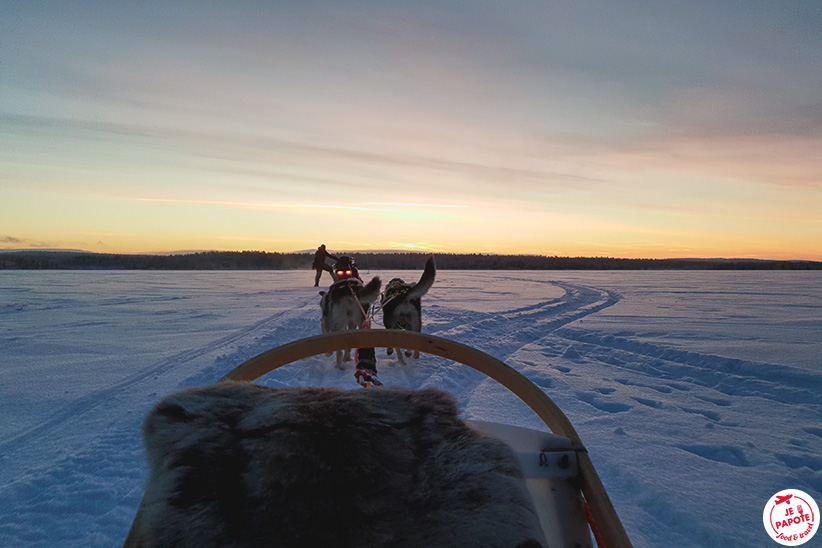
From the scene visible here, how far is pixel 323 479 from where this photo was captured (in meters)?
1.02

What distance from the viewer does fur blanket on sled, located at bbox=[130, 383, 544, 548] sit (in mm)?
962

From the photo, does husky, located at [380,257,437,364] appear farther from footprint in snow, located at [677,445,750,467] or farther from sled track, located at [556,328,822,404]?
footprint in snow, located at [677,445,750,467]

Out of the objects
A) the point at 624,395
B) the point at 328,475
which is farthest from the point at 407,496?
the point at 624,395

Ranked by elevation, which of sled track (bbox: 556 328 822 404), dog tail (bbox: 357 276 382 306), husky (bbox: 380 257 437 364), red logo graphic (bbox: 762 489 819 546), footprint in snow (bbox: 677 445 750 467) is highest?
dog tail (bbox: 357 276 382 306)

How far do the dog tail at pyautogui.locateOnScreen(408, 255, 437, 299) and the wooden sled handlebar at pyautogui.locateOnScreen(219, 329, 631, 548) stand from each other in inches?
108

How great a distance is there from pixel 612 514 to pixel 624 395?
11.2 feet

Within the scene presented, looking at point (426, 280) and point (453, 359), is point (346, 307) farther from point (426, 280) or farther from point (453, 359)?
point (453, 359)

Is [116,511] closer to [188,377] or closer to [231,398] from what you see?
[231,398]

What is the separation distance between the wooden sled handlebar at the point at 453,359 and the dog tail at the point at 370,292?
102 inches

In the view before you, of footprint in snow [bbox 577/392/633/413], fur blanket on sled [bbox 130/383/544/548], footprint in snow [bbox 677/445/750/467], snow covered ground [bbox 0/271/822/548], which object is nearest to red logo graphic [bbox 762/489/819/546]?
snow covered ground [bbox 0/271/822/548]

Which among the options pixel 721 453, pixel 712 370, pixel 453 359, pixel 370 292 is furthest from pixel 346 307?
pixel 712 370

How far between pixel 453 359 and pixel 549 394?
2.83 meters

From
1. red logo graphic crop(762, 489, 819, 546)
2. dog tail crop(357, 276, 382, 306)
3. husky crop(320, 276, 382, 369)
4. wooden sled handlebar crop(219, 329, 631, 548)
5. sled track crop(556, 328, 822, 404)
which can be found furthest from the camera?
husky crop(320, 276, 382, 369)

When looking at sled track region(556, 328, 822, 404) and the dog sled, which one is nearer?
the dog sled
